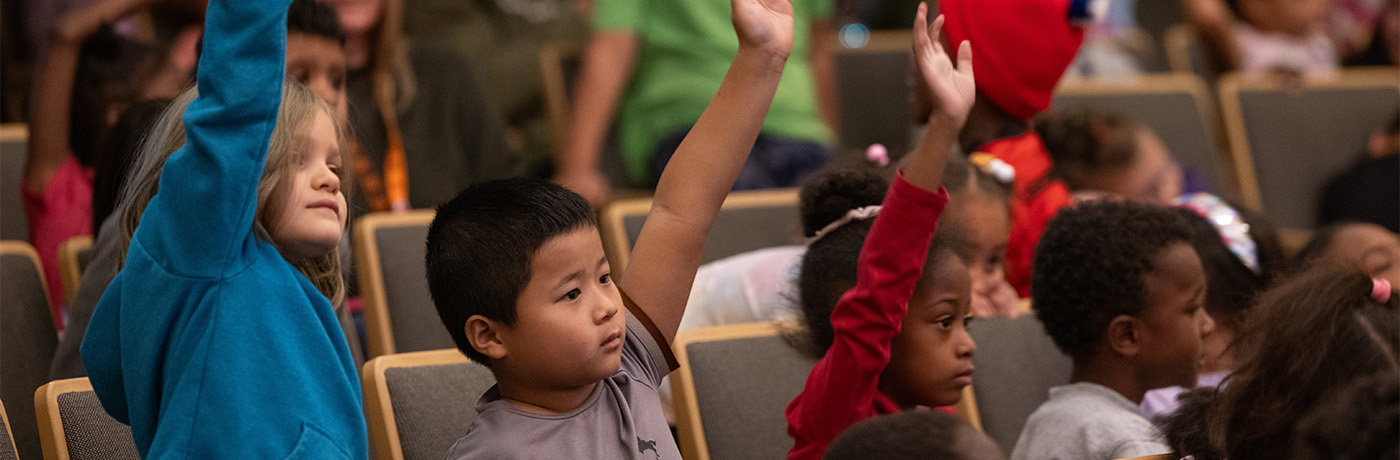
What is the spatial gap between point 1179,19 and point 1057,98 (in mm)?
1990

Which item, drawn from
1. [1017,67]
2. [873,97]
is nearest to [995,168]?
[1017,67]

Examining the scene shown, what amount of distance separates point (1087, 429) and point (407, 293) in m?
1.23

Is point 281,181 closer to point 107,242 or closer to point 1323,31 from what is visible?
point 107,242

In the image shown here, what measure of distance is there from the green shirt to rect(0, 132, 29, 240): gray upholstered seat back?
1340 mm

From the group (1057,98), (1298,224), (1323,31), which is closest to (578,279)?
(1057,98)

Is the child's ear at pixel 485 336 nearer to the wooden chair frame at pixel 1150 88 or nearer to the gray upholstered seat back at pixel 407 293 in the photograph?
the gray upholstered seat back at pixel 407 293

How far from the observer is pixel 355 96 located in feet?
9.77

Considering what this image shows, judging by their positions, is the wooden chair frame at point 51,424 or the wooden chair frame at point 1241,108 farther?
the wooden chair frame at point 1241,108

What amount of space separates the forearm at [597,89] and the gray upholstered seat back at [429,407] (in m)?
1.49

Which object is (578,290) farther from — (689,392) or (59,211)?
(59,211)

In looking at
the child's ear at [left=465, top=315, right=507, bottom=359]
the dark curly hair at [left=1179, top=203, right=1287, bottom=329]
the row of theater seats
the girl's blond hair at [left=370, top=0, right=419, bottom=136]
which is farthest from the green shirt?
the child's ear at [left=465, top=315, right=507, bottom=359]

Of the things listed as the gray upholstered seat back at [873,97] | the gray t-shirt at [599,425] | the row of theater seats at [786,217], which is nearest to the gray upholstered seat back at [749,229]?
the row of theater seats at [786,217]

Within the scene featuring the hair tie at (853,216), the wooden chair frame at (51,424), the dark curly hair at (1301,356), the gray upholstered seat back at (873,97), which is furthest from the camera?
the gray upholstered seat back at (873,97)

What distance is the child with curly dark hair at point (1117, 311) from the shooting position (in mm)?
1882
